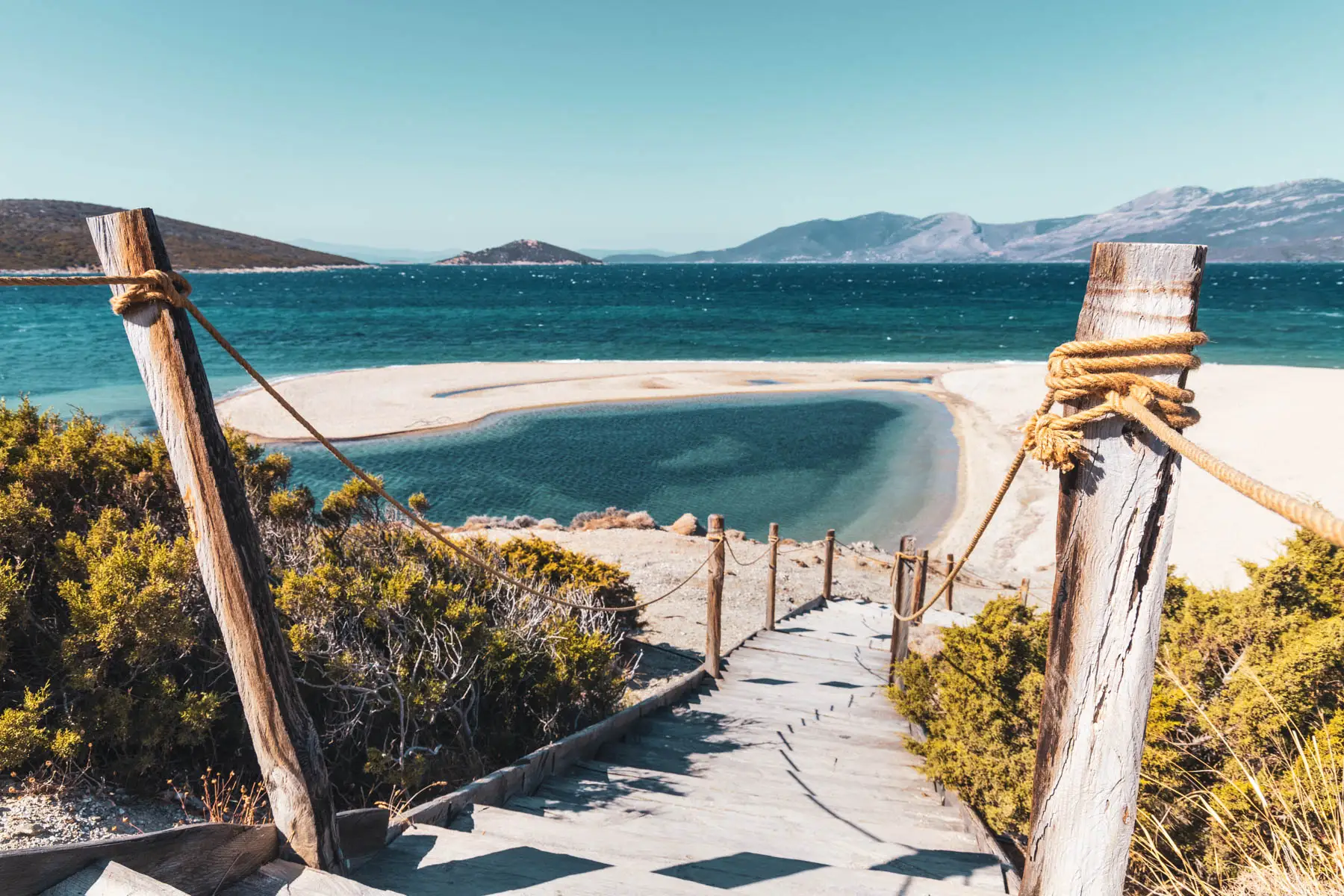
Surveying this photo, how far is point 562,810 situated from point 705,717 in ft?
6.93

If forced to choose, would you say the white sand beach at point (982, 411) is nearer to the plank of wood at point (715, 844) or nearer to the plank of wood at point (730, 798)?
the plank of wood at point (730, 798)

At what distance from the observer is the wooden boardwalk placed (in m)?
2.58

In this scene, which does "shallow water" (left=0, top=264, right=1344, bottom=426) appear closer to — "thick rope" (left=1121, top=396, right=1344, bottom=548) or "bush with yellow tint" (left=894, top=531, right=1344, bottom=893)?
"bush with yellow tint" (left=894, top=531, right=1344, bottom=893)

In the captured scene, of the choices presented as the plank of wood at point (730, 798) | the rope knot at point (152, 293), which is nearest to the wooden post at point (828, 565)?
the plank of wood at point (730, 798)

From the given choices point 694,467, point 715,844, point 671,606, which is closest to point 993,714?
point 715,844

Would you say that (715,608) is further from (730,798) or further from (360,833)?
(360,833)

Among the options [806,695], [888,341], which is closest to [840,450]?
[806,695]

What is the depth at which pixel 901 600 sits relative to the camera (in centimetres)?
681

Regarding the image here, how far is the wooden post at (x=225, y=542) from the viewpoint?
84.2 inches

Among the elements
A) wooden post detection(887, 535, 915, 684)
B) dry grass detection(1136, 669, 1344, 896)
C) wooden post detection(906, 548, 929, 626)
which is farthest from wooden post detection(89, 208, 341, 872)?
wooden post detection(906, 548, 929, 626)

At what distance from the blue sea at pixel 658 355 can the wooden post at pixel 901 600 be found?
9191 mm

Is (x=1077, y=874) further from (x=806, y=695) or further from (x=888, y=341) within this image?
(x=888, y=341)

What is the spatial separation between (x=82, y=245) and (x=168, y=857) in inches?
5561

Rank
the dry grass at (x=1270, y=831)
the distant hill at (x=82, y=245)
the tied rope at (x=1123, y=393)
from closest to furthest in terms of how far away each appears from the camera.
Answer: the tied rope at (x=1123, y=393), the dry grass at (x=1270, y=831), the distant hill at (x=82, y=245)
